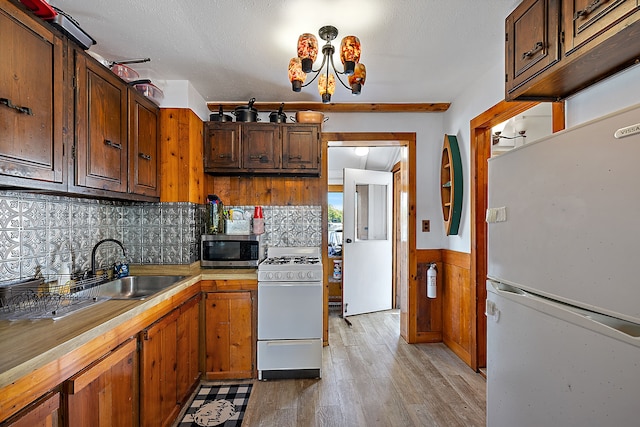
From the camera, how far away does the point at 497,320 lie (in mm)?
1429

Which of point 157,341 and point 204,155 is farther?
point 204,155

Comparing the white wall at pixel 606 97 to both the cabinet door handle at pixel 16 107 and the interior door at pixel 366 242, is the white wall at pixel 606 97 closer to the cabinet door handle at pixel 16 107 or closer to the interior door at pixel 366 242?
the cabinet door handle at pixel 16 107

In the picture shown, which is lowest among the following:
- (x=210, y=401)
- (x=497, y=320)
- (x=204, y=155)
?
(x=210, y=401)

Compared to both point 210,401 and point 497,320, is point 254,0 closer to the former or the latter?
point 497,320

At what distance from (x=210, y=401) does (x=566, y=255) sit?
2.35 meters

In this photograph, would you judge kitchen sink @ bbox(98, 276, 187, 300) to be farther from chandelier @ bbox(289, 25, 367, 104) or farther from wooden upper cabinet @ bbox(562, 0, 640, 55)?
wooden upper cabinet @ bbox(562, 0, 640, 55)

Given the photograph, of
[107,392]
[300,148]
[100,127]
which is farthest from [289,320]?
[100,127]

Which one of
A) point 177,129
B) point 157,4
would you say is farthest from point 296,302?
point 157,4

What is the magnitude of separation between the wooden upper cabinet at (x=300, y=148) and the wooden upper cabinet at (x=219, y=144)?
0.46m

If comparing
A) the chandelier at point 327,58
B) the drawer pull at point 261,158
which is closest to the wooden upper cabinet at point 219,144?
the drawer pull at point 261,158

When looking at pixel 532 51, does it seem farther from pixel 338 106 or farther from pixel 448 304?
pixel 448 304

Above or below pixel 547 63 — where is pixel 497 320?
below

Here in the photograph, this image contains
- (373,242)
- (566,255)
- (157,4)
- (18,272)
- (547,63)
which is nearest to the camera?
(566,255)

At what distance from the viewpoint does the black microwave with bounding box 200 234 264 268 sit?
2.70 m
